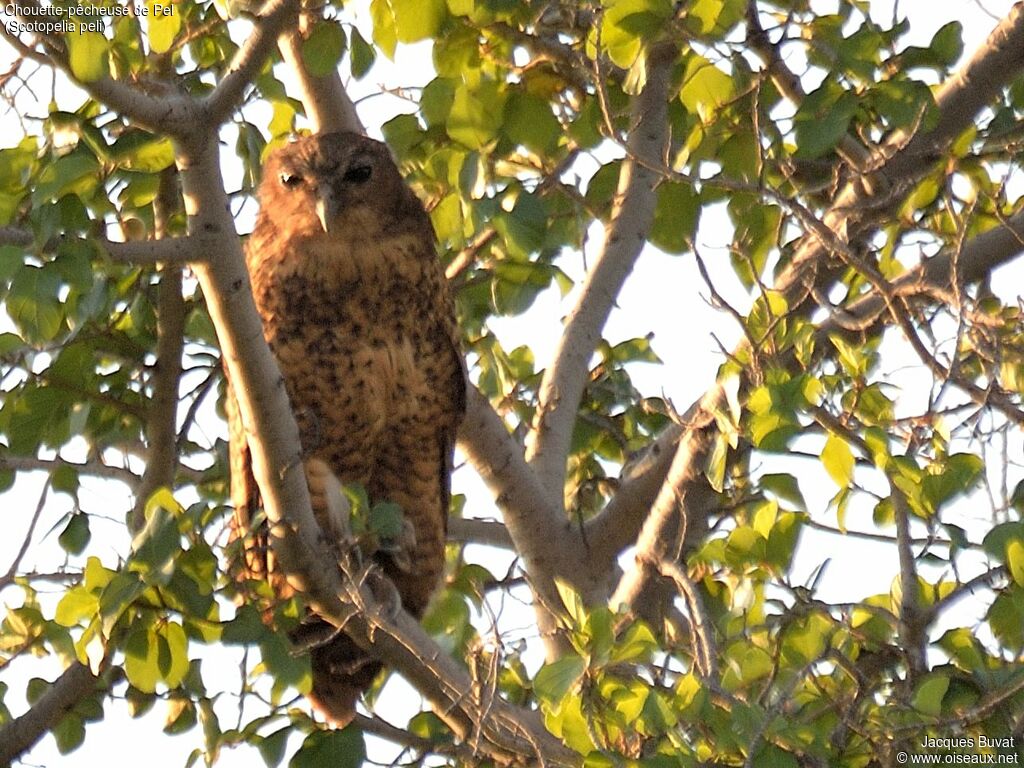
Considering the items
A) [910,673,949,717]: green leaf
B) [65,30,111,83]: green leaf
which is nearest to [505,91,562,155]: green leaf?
[65,30,111,83]: green leaf

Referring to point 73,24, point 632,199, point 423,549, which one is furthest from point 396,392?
point 73,24

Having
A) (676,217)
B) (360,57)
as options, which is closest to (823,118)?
(676,217)

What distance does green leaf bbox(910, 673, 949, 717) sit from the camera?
2742mm

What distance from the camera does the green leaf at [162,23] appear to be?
331 centimetres

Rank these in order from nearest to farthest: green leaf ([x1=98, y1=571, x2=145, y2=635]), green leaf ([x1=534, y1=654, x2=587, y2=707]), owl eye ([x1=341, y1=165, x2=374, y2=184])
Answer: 1. green leaf ([x1=534, y1=654, x2=587, y2=707])
2. green leaf ([x1=98, y1=571, x2=145, y2=635])
3. owl eye ([x1=341, y1=165, x2=374, y2=184])

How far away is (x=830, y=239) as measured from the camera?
11.1 ft

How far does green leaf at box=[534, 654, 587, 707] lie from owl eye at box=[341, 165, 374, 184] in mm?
2086

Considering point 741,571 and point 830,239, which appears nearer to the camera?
point 741,571

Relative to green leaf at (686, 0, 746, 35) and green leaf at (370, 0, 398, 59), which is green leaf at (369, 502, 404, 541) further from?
green leaf at (686, 0, 746, 35)

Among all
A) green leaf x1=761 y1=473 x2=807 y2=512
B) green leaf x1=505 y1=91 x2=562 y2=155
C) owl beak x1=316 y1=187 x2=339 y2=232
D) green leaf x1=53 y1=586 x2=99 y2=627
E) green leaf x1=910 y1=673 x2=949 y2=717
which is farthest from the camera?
owl beak x1=316 y1=187 x2=339 y2=232

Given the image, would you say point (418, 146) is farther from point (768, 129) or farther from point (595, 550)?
point (595, 550)

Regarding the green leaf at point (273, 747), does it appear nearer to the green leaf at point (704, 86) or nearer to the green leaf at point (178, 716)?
the green leaf at point (178, 716)

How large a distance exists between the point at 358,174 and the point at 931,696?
247 centimetres

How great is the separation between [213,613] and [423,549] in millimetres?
1506
